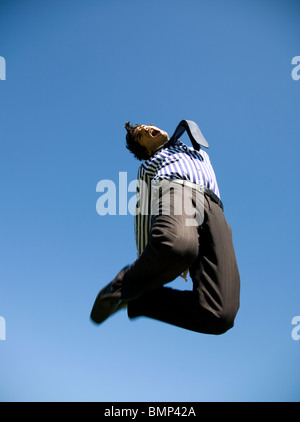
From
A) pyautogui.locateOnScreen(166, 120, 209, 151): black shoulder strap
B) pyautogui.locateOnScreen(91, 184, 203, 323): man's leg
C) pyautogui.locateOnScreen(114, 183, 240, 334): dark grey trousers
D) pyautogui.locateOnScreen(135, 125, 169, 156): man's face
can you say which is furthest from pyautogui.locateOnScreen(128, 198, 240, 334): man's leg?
pyautogui.locateOnScreen(135, 125, 169, 156): man's face

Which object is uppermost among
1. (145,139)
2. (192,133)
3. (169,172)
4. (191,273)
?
(145,139)

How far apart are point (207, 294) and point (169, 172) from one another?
2.97ft

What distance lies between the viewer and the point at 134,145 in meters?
3.40

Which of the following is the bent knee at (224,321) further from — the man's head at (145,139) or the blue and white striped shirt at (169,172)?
the man's head at (145,139)

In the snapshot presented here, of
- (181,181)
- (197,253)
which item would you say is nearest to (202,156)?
(181,181)

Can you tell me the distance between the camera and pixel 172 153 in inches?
110

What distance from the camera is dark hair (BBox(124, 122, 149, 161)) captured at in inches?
132

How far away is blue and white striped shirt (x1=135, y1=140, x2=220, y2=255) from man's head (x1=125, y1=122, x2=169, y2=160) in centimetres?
27

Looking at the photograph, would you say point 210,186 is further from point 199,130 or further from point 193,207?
point 199,130

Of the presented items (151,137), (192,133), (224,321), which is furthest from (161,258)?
(151,137)

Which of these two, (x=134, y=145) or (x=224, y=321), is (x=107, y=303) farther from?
(x=134, y=145)

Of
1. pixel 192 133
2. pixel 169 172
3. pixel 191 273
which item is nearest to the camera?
pixel 191 273

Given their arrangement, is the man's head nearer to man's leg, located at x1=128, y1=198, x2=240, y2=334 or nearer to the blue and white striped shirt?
the blue and white striped shirt

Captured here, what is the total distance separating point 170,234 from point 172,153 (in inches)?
33.1
